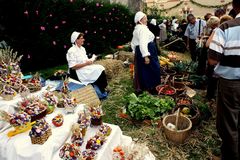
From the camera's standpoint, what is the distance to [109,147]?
256 cm

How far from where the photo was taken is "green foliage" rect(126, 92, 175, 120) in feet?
13.1

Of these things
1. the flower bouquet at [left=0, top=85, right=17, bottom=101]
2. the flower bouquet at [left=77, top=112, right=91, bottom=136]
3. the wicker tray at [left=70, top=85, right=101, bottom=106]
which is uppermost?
the flower bouquet at [left=0, top=85, right=17, bottom=101]

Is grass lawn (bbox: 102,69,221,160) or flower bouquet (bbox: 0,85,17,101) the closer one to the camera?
flower bouquet (bbox: 0,85,17,101)

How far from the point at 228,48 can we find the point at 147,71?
253 cm

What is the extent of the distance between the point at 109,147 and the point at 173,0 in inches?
896

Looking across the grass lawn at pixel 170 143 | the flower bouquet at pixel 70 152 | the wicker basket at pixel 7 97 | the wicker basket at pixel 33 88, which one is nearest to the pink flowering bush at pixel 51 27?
the grass lawn at pixel 170 143

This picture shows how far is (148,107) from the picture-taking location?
4137mm

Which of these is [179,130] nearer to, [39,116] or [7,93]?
[39,116]

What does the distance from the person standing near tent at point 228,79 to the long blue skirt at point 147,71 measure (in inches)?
87.3

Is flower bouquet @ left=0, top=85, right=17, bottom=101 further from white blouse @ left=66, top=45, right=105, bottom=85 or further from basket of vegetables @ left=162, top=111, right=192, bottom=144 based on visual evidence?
basket of vegetables @ left=162, top=111, right=192, bottom=144

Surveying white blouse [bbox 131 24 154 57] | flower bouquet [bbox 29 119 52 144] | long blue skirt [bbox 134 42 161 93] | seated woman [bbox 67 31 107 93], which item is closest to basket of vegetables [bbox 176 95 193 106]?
long blue skirt [bbox 134 42 161 93]

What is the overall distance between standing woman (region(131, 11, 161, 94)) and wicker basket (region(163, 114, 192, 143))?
1.45 meters

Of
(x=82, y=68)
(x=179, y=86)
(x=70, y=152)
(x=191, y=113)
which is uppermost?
(x=82, y=68)

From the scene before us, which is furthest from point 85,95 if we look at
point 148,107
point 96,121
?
point 96,121
